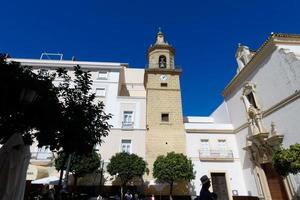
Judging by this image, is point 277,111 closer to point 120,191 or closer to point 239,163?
point 239,163

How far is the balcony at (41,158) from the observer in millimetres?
17766

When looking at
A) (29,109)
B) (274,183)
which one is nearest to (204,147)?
(274,183)

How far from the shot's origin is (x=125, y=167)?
52.1 feet

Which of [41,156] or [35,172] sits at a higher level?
[41,156]

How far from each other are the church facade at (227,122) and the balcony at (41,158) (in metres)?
0.16

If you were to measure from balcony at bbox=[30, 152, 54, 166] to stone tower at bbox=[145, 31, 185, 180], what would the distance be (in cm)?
831

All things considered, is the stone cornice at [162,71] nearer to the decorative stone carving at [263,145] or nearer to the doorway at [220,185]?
the decorative stone carving at [263,145]

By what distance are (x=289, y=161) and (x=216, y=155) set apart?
8834mm

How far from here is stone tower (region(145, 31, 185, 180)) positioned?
1950cm

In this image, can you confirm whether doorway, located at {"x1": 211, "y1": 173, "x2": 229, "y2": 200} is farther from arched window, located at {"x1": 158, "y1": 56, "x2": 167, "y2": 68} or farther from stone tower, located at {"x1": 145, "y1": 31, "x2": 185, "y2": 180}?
arched window, located at {"x1": 158, "y1": 56, "x2": 167, "y2": 68}

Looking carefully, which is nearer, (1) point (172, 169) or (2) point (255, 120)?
(1) point (172, 169)

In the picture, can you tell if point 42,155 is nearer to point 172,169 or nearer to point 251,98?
point 172,169

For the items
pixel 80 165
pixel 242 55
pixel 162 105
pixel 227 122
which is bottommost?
pixel 80 165

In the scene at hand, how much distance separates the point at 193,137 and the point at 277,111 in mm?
7489
